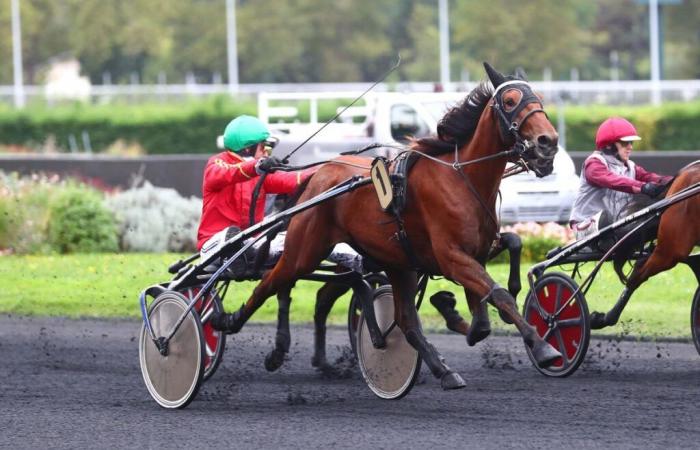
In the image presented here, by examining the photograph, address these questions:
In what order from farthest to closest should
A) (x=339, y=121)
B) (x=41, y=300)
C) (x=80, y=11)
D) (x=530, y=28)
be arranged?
(x=80, y=11)
(x=530, y=28)
(x=339, y=121)
(x=41, y=300)

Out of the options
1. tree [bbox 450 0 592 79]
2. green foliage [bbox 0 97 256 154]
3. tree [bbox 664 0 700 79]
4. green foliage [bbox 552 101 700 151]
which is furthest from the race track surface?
tree [bbox 664 0 700 79]

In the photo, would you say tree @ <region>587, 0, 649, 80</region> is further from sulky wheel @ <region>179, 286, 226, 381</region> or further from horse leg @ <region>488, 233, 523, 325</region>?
horse leg @ <region>488, 233, 523, 325</region>

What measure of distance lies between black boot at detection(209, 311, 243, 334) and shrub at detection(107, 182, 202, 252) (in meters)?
7.22

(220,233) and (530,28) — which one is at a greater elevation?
(530,28)

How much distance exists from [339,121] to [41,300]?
10.9 meters

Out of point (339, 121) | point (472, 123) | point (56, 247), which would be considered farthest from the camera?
point (339, 121)

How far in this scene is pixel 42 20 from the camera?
47656 millimetres

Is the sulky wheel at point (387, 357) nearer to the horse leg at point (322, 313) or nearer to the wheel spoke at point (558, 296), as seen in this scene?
the horse leg at point (322, 313)

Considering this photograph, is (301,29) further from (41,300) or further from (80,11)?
(41,300)

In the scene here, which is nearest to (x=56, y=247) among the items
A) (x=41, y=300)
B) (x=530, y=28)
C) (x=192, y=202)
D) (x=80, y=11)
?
(x=192, y=202)

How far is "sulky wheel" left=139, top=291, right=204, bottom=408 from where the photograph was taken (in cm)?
752

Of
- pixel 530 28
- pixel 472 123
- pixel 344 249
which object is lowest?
pixel 344 249

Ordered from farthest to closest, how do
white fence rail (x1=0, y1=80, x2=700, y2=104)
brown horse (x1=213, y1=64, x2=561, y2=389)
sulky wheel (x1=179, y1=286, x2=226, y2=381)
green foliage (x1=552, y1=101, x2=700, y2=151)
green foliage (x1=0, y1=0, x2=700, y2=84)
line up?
green foliage (x1=0, y1=0, x2=700, y2=84) < white fence rail (x1=0, y1=80, x2=700, y2=104) < green foliage (x1=552, y1=101, x2=700, y2=151) < sulky wheel (x1=179, y1=286, x2=226, y2=381) < brown horse (x1=213, y1=64, x2=561, y2=389)

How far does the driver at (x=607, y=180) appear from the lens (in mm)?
8742
